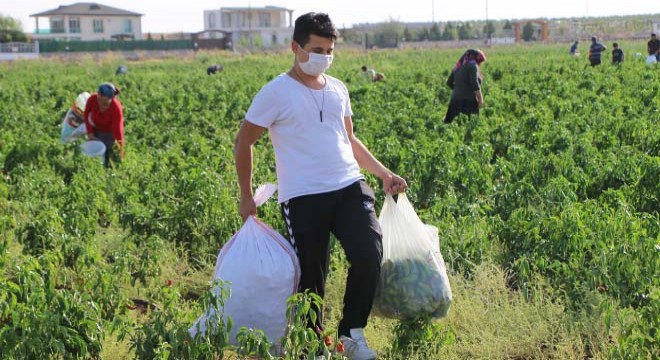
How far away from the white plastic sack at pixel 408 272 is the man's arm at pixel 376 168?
0.06m

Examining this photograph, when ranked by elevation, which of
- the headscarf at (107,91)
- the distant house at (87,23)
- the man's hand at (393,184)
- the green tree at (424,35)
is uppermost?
the distant house at (87,23)

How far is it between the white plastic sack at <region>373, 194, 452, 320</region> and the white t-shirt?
14.5 inches

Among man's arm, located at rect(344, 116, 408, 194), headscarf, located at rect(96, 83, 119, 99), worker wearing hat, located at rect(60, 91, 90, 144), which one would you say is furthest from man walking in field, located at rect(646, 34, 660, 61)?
man's arm, located at rect(344, 116, 408, 194)

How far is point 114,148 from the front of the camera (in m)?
10.4

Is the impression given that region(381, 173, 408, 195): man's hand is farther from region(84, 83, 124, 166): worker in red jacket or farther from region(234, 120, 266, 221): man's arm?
region(84, 83, 124, 166): worker in red jacket

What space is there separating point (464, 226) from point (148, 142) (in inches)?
308

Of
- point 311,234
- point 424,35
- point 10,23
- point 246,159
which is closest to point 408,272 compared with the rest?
point 311,234

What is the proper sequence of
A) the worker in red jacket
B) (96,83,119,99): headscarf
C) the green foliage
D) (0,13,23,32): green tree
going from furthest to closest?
(0,13,23,32): green tree → the worker in red jacket → (96,83,119,99): headscarf → the green foliage

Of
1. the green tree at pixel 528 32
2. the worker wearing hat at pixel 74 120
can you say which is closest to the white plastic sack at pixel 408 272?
the worker wearing hat at pixel 74 120

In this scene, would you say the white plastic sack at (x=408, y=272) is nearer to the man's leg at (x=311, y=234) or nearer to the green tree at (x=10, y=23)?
the man's leg at (x=311, y=234)

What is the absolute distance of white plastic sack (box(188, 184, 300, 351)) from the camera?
14.8ft

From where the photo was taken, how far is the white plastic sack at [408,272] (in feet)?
15.0

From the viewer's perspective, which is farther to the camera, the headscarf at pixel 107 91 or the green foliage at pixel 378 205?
the headscarf at pixel 107 91

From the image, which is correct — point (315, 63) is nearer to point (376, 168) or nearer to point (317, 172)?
point (317, 172)
